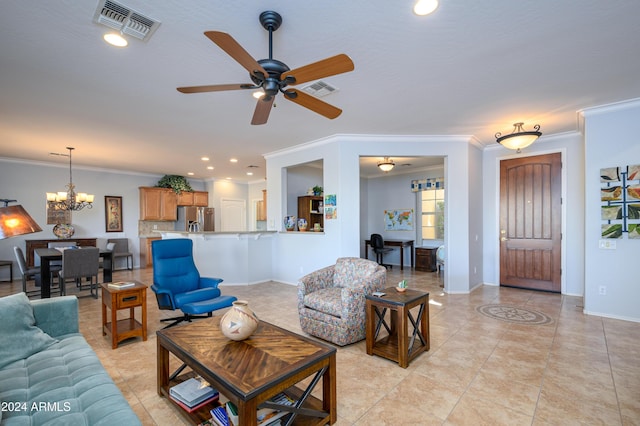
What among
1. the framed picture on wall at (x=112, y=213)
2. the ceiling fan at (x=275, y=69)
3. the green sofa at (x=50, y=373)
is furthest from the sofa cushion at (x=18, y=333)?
the framed picture on wall at (x=112, y=213)

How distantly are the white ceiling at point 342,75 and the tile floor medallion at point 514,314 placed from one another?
2.62 metres

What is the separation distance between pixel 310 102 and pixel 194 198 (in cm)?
777

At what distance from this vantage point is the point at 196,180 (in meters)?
9.56

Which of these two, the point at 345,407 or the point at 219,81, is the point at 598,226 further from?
the point at 219,81

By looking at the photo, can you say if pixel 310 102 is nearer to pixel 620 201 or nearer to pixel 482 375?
pixel 482 375

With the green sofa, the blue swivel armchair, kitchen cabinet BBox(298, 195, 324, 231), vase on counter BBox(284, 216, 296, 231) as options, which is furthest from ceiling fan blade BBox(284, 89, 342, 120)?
kitchen cabinet BBox(298, 195, 324, 231)

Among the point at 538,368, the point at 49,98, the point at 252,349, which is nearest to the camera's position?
the point at 252,349

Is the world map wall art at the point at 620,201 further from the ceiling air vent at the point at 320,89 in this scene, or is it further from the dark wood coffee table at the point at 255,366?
the dark wood coffee table at the point at 255,366

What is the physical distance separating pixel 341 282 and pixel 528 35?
2.83m

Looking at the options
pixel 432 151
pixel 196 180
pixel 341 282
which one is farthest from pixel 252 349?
pixel 196 180

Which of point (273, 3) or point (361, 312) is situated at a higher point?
point (273, 3)

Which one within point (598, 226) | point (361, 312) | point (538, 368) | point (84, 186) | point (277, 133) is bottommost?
point (538, 368)

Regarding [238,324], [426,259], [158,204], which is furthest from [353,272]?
[158,204]

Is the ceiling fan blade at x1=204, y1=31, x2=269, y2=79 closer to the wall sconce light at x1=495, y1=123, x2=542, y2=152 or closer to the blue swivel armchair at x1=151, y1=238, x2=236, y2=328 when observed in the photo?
the blue swivel armchair at x1=151, y1=238, x2=236, y2=328
